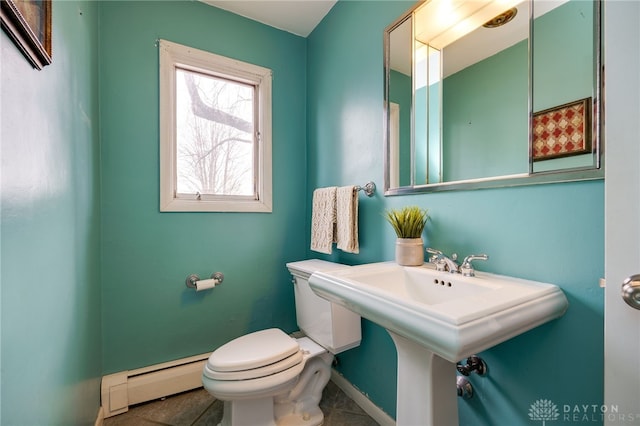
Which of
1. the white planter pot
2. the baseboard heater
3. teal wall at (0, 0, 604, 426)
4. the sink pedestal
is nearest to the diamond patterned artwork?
teal wall at (0, 0, 604, 426)

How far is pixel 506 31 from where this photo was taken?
0.90 meters

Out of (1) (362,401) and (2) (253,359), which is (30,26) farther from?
(1) (362,401)

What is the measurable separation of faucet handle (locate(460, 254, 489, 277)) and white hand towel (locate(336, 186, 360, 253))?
0.55 metres

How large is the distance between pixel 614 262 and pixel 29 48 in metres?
1.27

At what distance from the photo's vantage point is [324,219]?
5.14ft

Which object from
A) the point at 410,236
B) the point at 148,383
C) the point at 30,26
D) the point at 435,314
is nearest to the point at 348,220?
the point at 410,236

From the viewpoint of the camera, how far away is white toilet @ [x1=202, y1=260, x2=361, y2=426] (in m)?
1.12

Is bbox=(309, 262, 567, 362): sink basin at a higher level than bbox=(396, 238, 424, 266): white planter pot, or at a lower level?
lower

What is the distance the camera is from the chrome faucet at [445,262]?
0.95 metres

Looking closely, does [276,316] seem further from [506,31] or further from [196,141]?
[506,31]

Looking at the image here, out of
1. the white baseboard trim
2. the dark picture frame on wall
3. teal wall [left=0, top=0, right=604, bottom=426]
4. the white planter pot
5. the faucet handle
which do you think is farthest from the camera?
the white baseboard trim

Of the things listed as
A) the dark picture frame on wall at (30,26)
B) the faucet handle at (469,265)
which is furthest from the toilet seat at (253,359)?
the dark picture frame on wall at (30,26)

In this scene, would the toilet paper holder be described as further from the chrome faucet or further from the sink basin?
the chrome faucet

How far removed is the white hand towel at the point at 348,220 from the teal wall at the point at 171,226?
0.59 m
